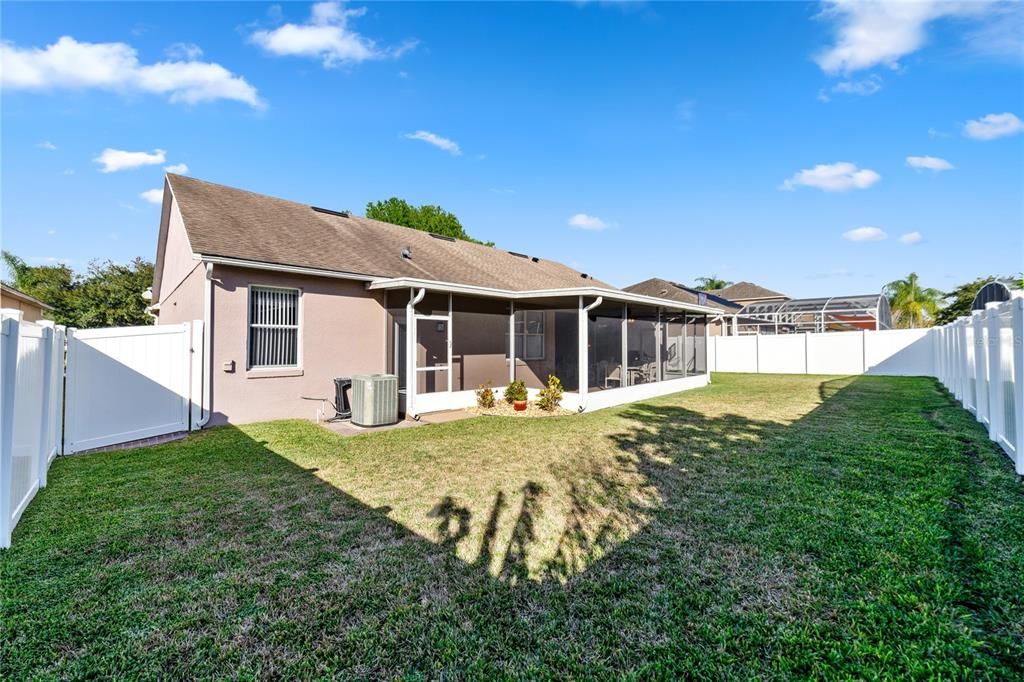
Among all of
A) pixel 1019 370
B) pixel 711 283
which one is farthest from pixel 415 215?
pixel 711 283

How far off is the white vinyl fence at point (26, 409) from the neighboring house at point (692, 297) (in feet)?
75.4

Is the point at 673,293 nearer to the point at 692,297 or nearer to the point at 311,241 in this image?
the point at 692,297

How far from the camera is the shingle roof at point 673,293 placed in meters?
30.9

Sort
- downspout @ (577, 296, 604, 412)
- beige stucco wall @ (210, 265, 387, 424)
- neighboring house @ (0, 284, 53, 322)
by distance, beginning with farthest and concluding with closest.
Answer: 1. neighboring house @ (0, 284, 53, 322)
2. downspout @ (577, 296, 604, 412)
3. beige stucco wall @ (210, 265, 387, 424)

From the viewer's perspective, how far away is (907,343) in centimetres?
1878

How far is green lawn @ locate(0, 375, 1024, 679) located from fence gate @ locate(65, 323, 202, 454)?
74 centimetres

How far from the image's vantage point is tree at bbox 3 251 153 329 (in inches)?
893

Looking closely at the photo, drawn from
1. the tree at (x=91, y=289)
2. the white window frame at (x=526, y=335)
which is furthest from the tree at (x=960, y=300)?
the tree at (x=91, y=289)

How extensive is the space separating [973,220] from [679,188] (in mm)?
10920

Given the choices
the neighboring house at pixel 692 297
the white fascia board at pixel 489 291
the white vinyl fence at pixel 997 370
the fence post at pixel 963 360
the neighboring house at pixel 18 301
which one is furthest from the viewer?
the neighboring house at pixel 692 297

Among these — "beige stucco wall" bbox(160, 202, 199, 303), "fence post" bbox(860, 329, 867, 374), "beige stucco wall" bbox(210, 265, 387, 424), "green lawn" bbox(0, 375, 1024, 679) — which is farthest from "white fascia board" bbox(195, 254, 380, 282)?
"fence post" bbox(860, 329, 867, 374)

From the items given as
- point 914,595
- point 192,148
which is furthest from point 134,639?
point 192,148

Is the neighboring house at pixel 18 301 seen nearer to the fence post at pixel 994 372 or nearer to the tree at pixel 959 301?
the fence post at pixel 994 372

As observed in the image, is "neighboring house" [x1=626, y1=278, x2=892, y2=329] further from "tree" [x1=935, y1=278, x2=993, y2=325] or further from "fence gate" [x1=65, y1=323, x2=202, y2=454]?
"fence gate" [x1=65, y1=323, x2=202, y2=454]
